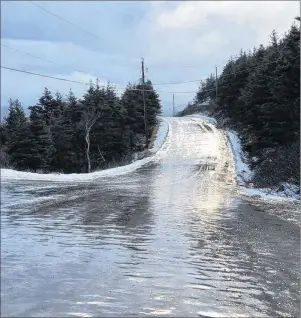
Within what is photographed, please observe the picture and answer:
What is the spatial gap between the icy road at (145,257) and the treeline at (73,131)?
0.64m

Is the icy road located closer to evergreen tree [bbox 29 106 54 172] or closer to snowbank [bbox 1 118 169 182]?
snowbank [bbox 1 118 169 182]

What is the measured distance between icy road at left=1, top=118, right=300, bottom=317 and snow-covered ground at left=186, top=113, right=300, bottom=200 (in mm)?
3031

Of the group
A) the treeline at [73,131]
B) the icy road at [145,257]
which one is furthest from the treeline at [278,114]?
the treeline at [73,131]

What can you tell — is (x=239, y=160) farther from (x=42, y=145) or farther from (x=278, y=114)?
(x=42, y=145)

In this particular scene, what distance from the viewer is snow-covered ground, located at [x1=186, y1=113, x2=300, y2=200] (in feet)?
54.2

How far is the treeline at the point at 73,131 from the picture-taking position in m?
4.31

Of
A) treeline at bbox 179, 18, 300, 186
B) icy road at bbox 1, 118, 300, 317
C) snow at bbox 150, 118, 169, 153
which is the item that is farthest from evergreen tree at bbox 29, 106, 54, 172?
snow at bbox 150, 118, 169, 153

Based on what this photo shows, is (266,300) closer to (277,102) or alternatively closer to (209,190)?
(209,190)

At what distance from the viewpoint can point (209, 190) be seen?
16.9 meters

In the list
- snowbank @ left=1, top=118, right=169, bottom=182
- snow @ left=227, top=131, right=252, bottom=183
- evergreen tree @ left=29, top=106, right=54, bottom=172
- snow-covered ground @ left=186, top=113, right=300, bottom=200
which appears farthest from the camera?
snow @ left=227, top=131, right=252, bottom=183

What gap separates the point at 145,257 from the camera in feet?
19.8

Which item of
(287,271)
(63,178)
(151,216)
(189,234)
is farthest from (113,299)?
(63,178)

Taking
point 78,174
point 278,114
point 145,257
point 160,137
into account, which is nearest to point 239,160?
point 278,114

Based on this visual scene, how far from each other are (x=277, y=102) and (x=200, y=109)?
49.2m
